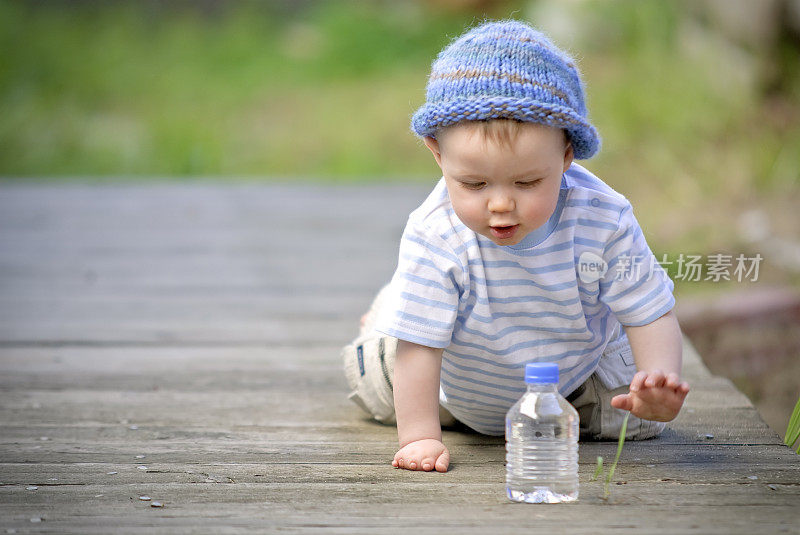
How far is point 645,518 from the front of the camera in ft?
5.26

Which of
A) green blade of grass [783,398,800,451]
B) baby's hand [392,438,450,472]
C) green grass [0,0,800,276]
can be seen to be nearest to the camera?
baby's hand [392,438,450,472]

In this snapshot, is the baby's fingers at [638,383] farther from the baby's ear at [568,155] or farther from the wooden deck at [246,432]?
the baby's ear at [568,155]

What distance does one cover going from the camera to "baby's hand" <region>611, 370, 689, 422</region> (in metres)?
1.70

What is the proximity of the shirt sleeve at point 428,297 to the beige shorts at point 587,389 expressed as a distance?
0.99 ft

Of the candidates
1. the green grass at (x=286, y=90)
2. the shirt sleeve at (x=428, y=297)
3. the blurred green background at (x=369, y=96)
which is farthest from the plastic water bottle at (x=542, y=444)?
the green grass at (x=286, y=90)

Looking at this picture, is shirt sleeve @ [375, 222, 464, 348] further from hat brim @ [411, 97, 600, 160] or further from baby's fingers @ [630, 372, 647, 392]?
baby's fingers @ [630, 372, 647, 392]

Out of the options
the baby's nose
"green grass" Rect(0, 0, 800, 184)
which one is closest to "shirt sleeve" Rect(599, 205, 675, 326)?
the baby's nose

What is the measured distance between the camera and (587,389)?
6.92ft

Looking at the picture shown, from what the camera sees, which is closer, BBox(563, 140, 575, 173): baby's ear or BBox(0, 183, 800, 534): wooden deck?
BBox(0, 183, 800, 534): wooden deck

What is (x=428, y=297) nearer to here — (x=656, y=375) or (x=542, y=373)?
(x=542, y=373)

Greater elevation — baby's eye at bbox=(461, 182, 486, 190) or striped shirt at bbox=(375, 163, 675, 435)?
baby's eye at bbox=(461, 182, 486, 190)

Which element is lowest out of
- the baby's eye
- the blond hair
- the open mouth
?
the open mouth

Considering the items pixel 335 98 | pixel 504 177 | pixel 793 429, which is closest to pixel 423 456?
pixel 504 177

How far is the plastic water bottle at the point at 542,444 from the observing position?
1.70 meters
